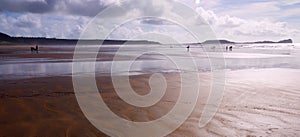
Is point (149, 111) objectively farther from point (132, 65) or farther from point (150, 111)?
point (132, 65)

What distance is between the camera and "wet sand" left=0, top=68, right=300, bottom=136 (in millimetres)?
5789

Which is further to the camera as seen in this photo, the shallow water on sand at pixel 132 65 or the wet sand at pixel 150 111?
the shallow water on sand at pixel 132 65

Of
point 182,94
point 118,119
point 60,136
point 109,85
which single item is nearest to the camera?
point 60,136

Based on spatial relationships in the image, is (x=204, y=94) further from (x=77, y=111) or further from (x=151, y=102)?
(x=77, y=111)

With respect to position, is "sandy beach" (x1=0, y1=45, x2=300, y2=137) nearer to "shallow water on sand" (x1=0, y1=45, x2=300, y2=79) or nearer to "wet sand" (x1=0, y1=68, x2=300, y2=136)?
"wet sand" (x1=0, y1=68, x2=300, y2=136)

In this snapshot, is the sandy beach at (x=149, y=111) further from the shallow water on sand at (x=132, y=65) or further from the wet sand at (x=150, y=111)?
the shallow water on sand at (x=132, y=65)

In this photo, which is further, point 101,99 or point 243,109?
point 101,99

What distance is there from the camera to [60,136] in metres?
5.40

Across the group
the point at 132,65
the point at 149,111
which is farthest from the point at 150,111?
the point at 132,65

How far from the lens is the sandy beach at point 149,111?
228 inches

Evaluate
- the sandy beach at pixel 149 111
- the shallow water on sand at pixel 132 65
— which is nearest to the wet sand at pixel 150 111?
the sandy beach at pixel 149 111

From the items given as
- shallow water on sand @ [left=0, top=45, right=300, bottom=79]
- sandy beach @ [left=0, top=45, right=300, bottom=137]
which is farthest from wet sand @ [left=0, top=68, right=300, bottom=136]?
shallow water on sand @ [left=0, top=45, right=300, bottom=79]

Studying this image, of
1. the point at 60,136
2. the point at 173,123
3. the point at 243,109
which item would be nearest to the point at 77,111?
the point at 60,136

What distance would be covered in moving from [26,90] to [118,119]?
545 centimetres
